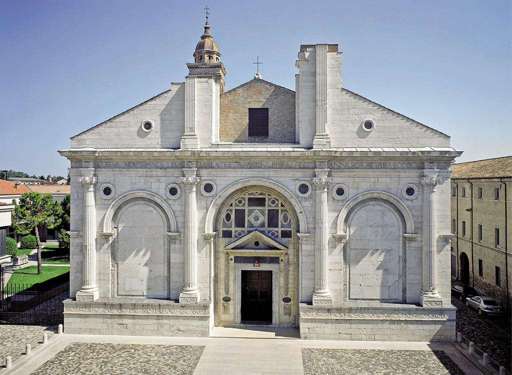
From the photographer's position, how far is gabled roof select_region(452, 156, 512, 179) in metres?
27.0

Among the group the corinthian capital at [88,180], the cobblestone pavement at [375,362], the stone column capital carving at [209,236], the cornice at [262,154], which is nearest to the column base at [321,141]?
the cornice at [262,154]

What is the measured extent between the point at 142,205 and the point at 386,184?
1244 centimetres

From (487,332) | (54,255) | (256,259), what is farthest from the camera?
(54,255)

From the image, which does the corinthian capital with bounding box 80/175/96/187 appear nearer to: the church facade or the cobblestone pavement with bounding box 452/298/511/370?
the church facade

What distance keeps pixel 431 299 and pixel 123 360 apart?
14444 mm

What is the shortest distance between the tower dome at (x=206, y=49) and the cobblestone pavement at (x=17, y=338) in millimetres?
29094

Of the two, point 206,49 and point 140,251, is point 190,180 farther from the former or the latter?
point 206,49

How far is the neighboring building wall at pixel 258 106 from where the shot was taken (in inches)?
833

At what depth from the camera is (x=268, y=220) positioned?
20.5 m

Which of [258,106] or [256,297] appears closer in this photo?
[256,297]

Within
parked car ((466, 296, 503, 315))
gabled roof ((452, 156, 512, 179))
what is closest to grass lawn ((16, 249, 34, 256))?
parked car ((466, 296, 503, 315))

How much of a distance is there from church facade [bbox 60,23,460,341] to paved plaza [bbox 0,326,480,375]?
0.86 m

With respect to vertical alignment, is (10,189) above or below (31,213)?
above

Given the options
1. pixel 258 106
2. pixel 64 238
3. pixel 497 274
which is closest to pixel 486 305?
pixel 497 274
